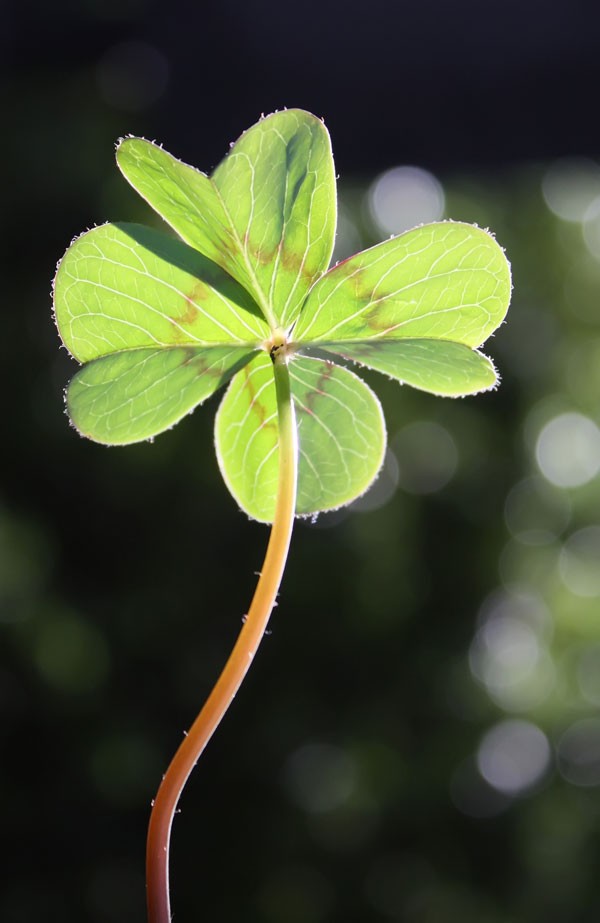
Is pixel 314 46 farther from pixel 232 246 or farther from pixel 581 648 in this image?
pixel 581 648

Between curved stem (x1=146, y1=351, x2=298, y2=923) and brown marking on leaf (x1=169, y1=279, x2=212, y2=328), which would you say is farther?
brown marking on leaf (x1=169, y1=279, x2=212, y2=328)

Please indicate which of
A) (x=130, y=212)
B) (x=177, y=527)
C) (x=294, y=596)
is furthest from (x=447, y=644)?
(x=130, y=212)

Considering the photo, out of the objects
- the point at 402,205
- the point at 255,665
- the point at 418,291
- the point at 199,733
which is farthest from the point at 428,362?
the point at 402,205

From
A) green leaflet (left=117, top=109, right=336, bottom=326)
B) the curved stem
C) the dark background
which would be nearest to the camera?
the curved stem

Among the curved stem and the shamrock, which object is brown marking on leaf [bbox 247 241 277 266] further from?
the curved stem

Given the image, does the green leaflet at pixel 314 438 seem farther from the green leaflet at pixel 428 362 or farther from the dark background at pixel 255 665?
the dark background at pixel 255 665

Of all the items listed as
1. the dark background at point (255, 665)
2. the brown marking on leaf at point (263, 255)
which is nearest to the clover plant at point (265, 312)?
the brown marking on leaf at point (263, 255)

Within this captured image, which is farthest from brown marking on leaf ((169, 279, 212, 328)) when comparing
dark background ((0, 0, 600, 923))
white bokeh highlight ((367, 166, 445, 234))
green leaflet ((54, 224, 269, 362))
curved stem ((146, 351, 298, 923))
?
white bokeh highlight ((367, 166, 445, 234))

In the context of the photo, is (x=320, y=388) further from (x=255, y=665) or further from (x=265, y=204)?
(x=255, y=665)
